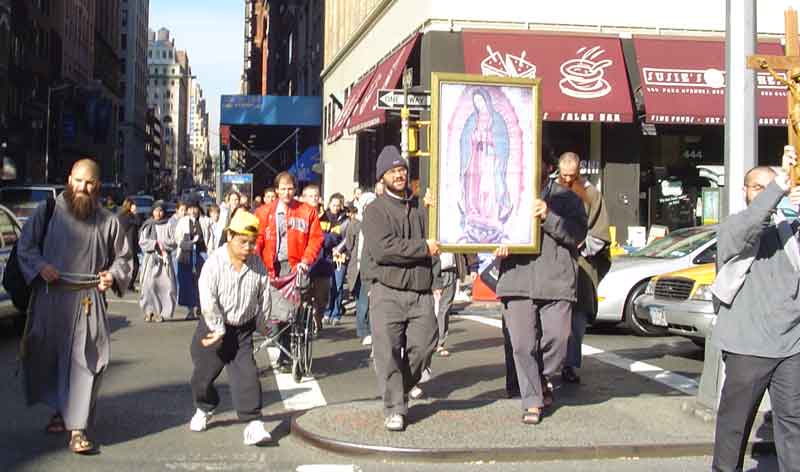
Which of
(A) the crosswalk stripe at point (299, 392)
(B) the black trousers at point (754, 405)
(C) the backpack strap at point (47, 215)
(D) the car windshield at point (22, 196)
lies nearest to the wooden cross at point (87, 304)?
(C) the backpack strap at point (47, 215)

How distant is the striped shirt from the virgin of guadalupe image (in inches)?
62.2

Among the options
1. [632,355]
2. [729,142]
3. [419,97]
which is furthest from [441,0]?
[729,142]

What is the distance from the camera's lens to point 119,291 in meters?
7.21

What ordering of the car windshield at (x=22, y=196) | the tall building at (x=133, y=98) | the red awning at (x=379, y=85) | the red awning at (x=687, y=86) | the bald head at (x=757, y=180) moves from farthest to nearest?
1. the tall building at (x=133, y=98)
2. the car windshield at (x=22, y=196)
3. the red awning at (x=379, y=85)
4. the red awning at (x=687, y=86)
5. the bald head at (x=757, y=180)

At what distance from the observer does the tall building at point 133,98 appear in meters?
125

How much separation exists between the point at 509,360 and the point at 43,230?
3.86m

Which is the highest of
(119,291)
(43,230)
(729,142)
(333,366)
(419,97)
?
(419,97)

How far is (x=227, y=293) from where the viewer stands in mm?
7031

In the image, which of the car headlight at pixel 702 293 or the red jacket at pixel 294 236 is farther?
the car headlight at pixel 702 293

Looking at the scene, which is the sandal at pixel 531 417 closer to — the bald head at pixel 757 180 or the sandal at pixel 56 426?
the bald head at pixel 757 180

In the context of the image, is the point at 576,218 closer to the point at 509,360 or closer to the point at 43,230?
the point at 509,360

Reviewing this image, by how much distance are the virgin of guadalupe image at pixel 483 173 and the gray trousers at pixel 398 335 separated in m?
0.64

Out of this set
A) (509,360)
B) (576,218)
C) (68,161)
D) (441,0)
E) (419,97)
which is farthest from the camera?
(68,161)

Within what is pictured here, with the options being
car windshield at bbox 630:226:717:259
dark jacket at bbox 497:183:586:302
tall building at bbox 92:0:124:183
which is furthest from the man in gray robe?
tall building at bbox 92:0:124:183
